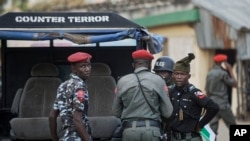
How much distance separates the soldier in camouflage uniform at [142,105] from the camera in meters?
8.35

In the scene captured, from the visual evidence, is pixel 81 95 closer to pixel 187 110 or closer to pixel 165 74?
pixel 187 110

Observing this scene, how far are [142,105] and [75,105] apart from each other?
0.79m

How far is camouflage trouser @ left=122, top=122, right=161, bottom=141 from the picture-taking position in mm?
8312

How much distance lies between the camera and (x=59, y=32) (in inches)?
385

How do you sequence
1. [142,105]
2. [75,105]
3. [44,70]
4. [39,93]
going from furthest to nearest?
[44,70] → [39,93] → [142,105] → [75,105]

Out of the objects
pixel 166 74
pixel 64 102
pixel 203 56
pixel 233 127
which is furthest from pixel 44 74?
pixel 203 56

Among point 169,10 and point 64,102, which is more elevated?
point 169,10

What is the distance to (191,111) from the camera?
8914mm

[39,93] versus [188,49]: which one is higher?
[188,49]

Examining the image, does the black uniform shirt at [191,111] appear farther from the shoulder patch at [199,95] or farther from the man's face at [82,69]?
the man's face at [82,69]

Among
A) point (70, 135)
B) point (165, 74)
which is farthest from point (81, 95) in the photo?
point (165, 74)

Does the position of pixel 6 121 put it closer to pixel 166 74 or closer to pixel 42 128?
pixel 42 128

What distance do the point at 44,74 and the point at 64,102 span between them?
2.47 meters

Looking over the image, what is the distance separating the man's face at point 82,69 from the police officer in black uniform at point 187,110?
3.94ft
